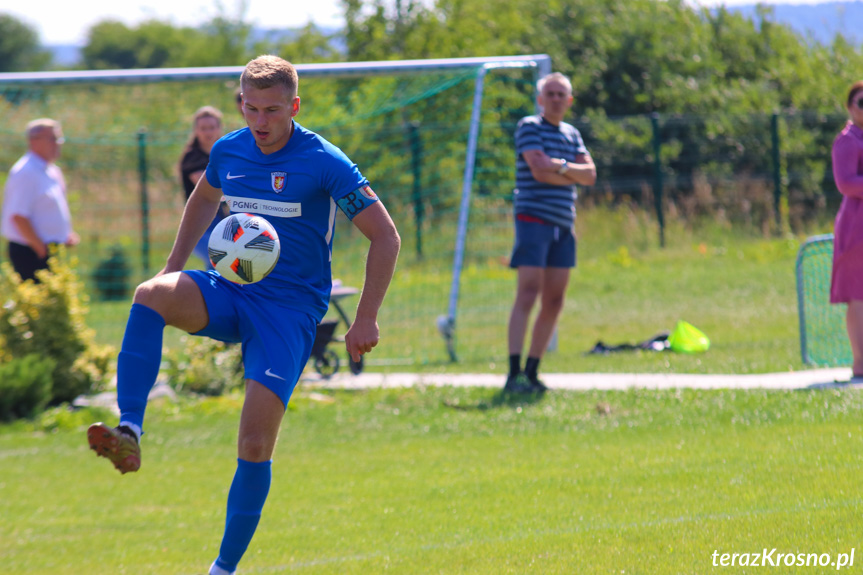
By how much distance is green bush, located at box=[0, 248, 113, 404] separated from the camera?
31.3 feet

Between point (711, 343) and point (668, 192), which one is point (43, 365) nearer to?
point (711, 343)

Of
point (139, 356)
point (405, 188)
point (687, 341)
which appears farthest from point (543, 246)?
point (405, 188)

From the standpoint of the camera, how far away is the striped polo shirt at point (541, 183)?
28.2ft

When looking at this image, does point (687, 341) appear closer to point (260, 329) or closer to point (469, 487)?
point (469, 487)

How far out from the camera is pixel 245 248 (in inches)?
171

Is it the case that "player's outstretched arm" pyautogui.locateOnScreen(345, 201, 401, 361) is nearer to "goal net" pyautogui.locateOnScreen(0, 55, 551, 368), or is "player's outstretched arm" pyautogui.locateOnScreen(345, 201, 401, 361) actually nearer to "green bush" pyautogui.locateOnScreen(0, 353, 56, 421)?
"green bush" pyautogui.locateOnScreen(0, 353, 56, 421)

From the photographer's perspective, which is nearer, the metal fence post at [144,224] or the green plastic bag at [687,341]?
the green plastic bag at [687,341]

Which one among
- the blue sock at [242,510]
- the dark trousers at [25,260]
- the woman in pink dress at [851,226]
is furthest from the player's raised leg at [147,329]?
the dark trousers at [25,260]

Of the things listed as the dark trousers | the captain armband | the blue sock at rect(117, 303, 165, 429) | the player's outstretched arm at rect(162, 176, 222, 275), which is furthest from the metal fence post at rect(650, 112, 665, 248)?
the blue sock at rect(117, 303, 165, 429)

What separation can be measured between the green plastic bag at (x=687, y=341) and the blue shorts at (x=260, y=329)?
6838mm

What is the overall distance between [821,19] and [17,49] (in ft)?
242

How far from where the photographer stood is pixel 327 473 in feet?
23.6

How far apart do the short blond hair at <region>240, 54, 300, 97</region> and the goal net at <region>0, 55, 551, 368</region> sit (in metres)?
6.40

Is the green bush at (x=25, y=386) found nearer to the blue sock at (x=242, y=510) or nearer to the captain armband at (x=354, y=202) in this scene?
the blue sock at (x=242, y=510)
